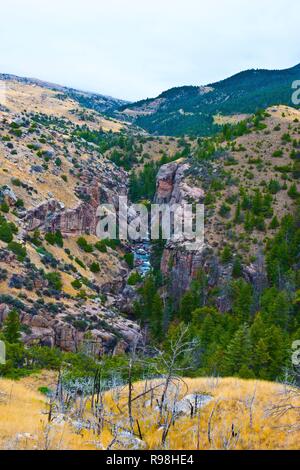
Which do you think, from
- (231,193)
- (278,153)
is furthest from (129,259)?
(278,153)

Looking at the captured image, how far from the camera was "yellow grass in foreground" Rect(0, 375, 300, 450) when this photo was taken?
1542cm

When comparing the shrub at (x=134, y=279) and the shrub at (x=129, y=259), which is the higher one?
the shrub at (x=129, y=259)

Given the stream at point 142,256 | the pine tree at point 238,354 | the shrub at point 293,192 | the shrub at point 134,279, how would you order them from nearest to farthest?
the pine tree at point 238,354
the shrub at point 134,279
the shrub at point 293,192
the stream at point 142,256

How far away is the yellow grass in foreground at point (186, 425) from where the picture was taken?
15422 mm

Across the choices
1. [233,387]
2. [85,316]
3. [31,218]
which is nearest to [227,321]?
[85,316]

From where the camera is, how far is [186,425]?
58.5 ft

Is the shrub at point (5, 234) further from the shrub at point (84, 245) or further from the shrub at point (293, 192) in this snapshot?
the shrub at point (293, 192)

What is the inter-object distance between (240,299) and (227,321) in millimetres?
6278

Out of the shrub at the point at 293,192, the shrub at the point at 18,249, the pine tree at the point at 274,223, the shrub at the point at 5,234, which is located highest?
the shrub at the point at 293,192

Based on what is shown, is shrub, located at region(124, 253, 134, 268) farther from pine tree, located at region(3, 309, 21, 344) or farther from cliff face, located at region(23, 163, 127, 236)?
pine tree, located at region(3, 309, 21, 344)

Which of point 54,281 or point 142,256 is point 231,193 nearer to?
point 142,256

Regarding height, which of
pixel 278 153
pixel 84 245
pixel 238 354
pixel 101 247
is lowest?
pixel 238 354

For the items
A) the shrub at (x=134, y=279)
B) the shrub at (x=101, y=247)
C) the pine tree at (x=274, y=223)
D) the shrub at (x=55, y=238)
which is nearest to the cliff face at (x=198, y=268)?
the shrub at (x=134, y=279)
